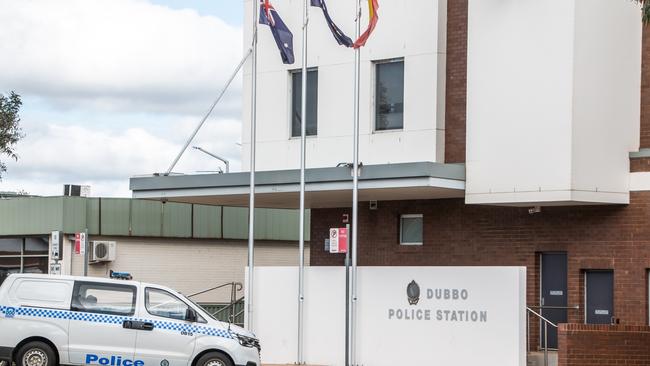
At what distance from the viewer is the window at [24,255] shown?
4206 cm

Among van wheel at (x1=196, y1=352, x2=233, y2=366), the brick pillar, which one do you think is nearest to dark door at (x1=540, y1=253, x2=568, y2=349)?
the brick pillar

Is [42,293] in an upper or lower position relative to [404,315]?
upper

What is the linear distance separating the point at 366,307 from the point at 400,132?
3.95 metres

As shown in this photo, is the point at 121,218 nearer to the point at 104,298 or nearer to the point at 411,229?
the point at 411,229

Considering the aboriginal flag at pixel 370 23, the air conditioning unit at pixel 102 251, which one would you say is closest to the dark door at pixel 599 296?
the aboriginal flag at pixel 370 23

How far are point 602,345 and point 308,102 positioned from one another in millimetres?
9789

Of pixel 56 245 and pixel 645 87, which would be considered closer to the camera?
pixel 645 87

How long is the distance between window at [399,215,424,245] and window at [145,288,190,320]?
813 centimetres

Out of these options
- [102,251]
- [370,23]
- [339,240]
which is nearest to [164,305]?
[339,240]

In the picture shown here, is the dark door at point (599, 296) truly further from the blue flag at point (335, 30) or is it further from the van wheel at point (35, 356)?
the van wheel at point (35, 356)

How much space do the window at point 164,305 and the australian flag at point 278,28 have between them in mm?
7120

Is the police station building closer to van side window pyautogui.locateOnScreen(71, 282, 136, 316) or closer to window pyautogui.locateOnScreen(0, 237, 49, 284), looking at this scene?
van side window pyautogui.locateOnScreen(71, 282, 136, 316)

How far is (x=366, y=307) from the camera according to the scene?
27469 mm

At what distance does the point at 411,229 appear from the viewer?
100 ft
